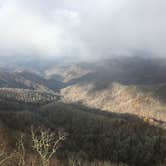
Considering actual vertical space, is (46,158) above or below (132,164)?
above

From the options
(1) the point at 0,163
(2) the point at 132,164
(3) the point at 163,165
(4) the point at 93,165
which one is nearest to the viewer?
(1) the point at 0,163

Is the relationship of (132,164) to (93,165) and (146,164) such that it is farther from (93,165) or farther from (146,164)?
(93,165)

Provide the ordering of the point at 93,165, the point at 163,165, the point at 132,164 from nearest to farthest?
the point at 93,165 → the point at 163,165 → the point at 132,164

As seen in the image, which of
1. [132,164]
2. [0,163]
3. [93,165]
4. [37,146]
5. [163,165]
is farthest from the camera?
[132,164]

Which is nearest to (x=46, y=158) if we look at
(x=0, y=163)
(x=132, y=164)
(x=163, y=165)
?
(x=0, y=163)

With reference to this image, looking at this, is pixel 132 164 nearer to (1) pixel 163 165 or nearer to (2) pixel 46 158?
(1) pixel 163 165

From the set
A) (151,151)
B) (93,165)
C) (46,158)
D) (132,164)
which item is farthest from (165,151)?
(46,158)

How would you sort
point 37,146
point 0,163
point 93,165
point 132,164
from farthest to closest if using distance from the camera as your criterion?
point 132,164 → point 93,165 → point 37,146 → point 0,163

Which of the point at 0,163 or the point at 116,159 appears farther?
the point at 116,159

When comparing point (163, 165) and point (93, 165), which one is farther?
point (163, 165)
